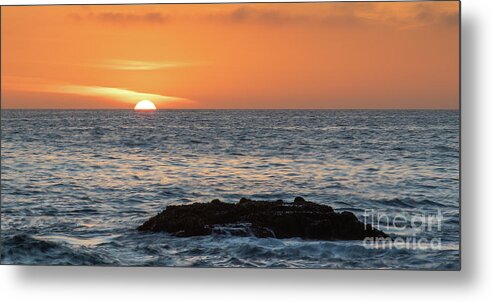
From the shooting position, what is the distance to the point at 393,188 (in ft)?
25.8

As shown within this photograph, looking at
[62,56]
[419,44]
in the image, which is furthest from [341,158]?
[62,56]

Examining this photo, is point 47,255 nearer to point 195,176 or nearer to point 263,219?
point 195,176

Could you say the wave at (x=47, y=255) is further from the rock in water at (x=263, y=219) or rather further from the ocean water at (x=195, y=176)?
the rock in water at (x=263, y=219)

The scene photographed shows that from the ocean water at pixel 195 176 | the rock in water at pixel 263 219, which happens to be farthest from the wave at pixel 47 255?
the rock in water at pixel 263 219

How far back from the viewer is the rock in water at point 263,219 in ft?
25.6

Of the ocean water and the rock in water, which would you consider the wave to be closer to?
the ocean water

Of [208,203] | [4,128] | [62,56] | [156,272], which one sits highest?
[62,56]

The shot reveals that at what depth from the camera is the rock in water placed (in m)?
7.81

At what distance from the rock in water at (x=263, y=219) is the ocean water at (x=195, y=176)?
63 mm

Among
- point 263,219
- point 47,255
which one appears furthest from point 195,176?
point 47,255

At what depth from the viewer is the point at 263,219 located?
7.87 m

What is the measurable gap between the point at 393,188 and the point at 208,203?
57.2 inches

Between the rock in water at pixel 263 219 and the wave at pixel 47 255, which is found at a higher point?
the rock in water at pixel 263 219

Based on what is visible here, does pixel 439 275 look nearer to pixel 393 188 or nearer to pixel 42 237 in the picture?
pixel 393 188
